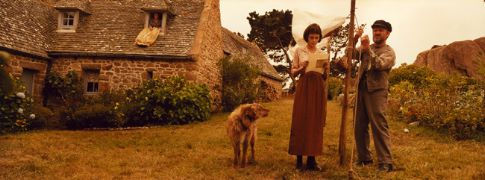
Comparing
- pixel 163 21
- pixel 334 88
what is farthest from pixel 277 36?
pixel 163 21

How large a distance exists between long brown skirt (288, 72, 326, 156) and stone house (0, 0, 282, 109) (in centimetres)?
872

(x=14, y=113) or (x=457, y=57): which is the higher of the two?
(x=457, y=57)

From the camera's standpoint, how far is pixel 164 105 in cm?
1309

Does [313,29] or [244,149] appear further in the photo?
[244,149]

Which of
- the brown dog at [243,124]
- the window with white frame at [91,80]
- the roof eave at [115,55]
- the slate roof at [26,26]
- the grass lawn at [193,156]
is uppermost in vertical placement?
the slate roof at [26,26]

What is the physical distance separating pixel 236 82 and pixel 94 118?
636cm

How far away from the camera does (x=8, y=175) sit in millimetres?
5570

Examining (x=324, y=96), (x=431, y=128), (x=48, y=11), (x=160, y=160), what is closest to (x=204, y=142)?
(x=160, y=160)

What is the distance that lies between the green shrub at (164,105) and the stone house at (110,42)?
3.03 feet

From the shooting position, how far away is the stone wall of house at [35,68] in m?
13.1

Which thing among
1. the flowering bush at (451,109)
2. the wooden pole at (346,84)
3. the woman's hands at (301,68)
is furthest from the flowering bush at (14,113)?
the flowering bush at (451,109)

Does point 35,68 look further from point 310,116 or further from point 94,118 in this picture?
point 310,116

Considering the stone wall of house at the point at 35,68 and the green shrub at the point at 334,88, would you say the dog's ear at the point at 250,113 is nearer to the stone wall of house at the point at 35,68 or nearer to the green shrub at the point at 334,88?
the stone wall of house at the point at 35,68

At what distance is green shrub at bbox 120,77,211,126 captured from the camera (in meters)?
12.9
